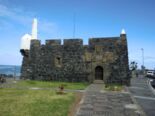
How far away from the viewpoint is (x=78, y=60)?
22453 mm

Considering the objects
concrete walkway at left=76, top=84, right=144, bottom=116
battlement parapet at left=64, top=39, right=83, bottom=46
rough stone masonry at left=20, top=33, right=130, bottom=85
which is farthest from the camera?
battlement parapet at left=64, top=39, right=83, bottom=46

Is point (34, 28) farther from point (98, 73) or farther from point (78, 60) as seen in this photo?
point (98, 73)

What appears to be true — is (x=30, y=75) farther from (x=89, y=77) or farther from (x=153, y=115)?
(x=153, y=115)

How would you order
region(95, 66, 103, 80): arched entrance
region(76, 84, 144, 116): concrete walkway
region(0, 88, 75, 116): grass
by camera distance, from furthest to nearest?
1. region(95, 66, 103, 80): arched entrance
2. region(76, 84, 144, 116): concrete walkway
3. region(0, 88, 75, 116): grass

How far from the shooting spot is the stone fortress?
21.2 m

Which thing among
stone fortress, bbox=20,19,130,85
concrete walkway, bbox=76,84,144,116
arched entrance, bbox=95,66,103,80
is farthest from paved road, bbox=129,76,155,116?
arched entrance, bbox=95,66,103,80

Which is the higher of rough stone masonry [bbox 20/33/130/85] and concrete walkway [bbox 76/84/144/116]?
rough stone masonry [bbox 20/33/130/85]

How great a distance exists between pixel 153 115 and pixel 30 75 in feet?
57.8

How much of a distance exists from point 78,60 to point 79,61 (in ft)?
0.49

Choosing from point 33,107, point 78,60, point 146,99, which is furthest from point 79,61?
point 33,107

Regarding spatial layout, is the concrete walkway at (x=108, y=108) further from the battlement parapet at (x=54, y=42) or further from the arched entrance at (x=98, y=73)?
the battlement parapet at (x=54, y=42)

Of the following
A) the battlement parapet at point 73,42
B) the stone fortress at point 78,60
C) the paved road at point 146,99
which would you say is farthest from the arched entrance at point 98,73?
the paved road at point 146,99

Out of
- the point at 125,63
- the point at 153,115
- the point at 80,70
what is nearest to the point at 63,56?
the point at 80,70

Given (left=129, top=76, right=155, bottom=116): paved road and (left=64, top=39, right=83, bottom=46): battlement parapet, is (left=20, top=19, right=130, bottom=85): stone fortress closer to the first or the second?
(left=64, top=39, right=83, bottom=46): battlement parapet
